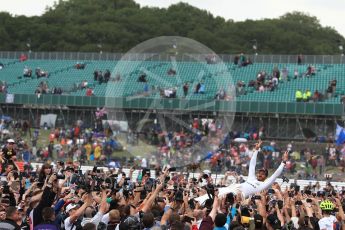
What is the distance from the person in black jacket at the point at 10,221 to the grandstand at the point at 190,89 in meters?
41.3

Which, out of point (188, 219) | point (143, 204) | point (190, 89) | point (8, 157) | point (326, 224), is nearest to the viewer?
point (188, 219)

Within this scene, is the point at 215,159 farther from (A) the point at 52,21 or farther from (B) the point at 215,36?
(A) the point at 52,21

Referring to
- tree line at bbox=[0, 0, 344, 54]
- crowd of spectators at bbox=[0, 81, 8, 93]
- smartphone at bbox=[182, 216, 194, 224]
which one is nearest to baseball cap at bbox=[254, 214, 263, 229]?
smartphone at bbox=[182, 216, 194, 224]

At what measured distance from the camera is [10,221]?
13.0 metres

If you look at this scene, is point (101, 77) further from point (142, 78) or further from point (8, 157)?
point (8, 157)

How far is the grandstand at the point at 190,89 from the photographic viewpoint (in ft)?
182

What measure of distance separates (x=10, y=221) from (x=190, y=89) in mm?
A: 48732

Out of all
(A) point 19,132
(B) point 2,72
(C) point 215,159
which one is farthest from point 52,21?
(C) point 215,159

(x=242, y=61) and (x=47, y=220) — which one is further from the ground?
(x=242, y=61)

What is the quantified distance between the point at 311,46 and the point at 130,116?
56024 millimetres

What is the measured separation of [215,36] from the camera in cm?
11131

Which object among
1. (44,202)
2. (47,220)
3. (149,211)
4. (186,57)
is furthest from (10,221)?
(186,57)

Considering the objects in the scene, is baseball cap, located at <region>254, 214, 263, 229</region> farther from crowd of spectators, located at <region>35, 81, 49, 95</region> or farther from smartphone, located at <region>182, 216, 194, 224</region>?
crowd of spectators, located at <region>35, 81, 49, 95</region>

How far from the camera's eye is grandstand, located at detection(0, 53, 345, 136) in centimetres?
5547
